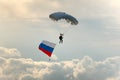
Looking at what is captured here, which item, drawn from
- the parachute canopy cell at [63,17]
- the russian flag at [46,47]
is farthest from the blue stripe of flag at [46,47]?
the parachute canopy cell at [63,17]

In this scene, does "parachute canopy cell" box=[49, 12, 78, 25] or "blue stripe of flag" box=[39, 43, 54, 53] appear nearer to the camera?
"parachute canopy cell" box=[49, 12, 78, 25]

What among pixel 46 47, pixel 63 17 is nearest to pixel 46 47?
pixel 46 47

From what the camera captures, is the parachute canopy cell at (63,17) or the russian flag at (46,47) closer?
the parachute canopy cell at (63,17)

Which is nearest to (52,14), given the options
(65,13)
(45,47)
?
(65,13)

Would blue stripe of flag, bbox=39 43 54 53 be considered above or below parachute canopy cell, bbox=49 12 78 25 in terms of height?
below

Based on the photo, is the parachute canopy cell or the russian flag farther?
the russian flag

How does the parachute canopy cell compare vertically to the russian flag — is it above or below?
above

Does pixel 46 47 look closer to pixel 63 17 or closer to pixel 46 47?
pixel 46 47

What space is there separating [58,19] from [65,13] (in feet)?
23.0

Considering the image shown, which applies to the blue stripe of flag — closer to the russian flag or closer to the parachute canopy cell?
the russian flag

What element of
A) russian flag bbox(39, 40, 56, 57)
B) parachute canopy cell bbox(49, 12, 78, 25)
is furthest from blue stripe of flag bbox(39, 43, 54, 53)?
parachute canopy cell bbox(49, 12, 78, 25)

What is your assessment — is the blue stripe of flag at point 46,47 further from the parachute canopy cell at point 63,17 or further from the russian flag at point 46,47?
the parachute canopy cell at point 63,17

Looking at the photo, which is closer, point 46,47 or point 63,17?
point 63,17

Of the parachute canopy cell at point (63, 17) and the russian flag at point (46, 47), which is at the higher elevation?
the parachute canopy cell at point (63, 17)
